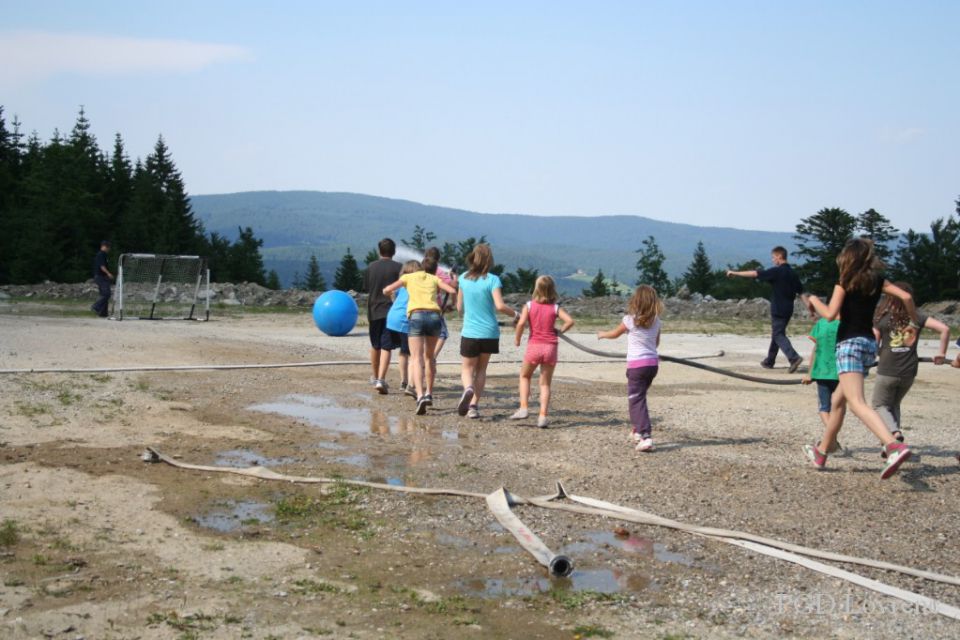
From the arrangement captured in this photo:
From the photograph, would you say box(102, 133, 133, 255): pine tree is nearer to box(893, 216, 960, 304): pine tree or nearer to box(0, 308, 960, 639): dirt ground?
box(893, 216, 960, 304): pine tree

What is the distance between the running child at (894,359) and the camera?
32.0 ft

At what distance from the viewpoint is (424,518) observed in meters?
7.12

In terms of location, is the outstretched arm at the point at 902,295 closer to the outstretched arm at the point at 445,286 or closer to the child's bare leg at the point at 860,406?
the child's bare leg at the point at 860,406

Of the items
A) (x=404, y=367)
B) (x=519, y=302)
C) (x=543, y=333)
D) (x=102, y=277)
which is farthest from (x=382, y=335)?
(x=519, y=302)

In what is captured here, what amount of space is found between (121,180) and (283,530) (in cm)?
8446

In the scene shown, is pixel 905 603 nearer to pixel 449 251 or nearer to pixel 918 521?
pixel 918 521

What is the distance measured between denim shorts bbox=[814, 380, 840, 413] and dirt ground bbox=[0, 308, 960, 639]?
595 millimetres

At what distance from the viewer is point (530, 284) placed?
60.1m

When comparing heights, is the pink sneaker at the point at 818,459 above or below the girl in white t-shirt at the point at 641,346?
below

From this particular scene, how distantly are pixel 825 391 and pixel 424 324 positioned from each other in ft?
14.7

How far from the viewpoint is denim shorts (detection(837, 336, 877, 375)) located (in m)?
8.41

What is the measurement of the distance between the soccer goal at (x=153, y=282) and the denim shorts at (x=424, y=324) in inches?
Answer: 655

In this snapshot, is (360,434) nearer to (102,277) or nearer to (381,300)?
(381,300)

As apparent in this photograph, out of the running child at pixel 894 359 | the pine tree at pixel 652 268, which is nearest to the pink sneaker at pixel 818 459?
the running child at pixel 894 359
